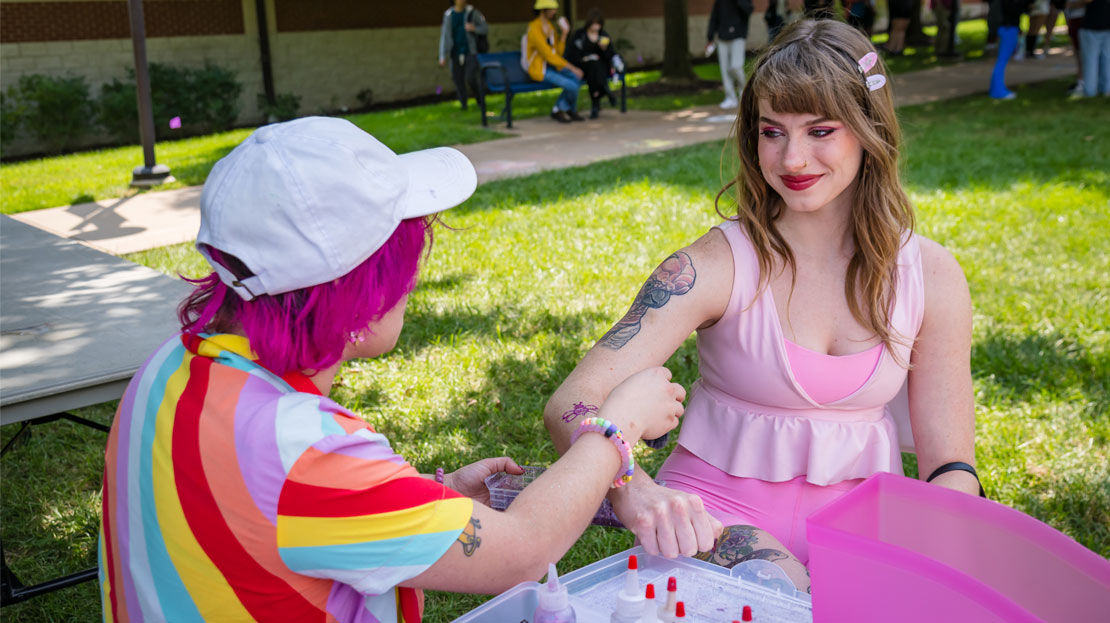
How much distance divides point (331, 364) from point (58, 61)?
46.1ft

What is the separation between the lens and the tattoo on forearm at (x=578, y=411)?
6.35 feet

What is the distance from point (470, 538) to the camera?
136cm

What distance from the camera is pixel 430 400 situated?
4223 mm

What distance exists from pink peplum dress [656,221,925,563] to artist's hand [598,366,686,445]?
53cm

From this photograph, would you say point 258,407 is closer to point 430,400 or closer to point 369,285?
point 369,285

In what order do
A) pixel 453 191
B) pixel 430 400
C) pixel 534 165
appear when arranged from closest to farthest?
pixel 453 191 → pixel 430 400 → pixel 534 165

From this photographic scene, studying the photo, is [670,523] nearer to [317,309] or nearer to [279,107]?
[317,309]

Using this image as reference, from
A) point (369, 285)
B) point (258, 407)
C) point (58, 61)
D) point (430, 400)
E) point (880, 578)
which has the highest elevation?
point (58, 61)

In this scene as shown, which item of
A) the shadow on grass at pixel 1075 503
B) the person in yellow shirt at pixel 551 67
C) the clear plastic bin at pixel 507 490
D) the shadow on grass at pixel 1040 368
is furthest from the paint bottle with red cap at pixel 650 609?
the person in yellow shirt at pixel 551 67

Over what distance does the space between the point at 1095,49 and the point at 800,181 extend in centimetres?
1324

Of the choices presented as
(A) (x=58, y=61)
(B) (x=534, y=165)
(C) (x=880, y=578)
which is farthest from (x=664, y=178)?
Answer: (A) (x=58, y=61)

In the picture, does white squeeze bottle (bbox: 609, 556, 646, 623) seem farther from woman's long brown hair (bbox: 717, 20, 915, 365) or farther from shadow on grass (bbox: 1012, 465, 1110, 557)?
shadow on grass (bbox: 1012, 465, 1110, 557)

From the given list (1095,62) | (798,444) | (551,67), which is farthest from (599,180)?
(1095,62)

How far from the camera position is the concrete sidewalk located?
7117mm
